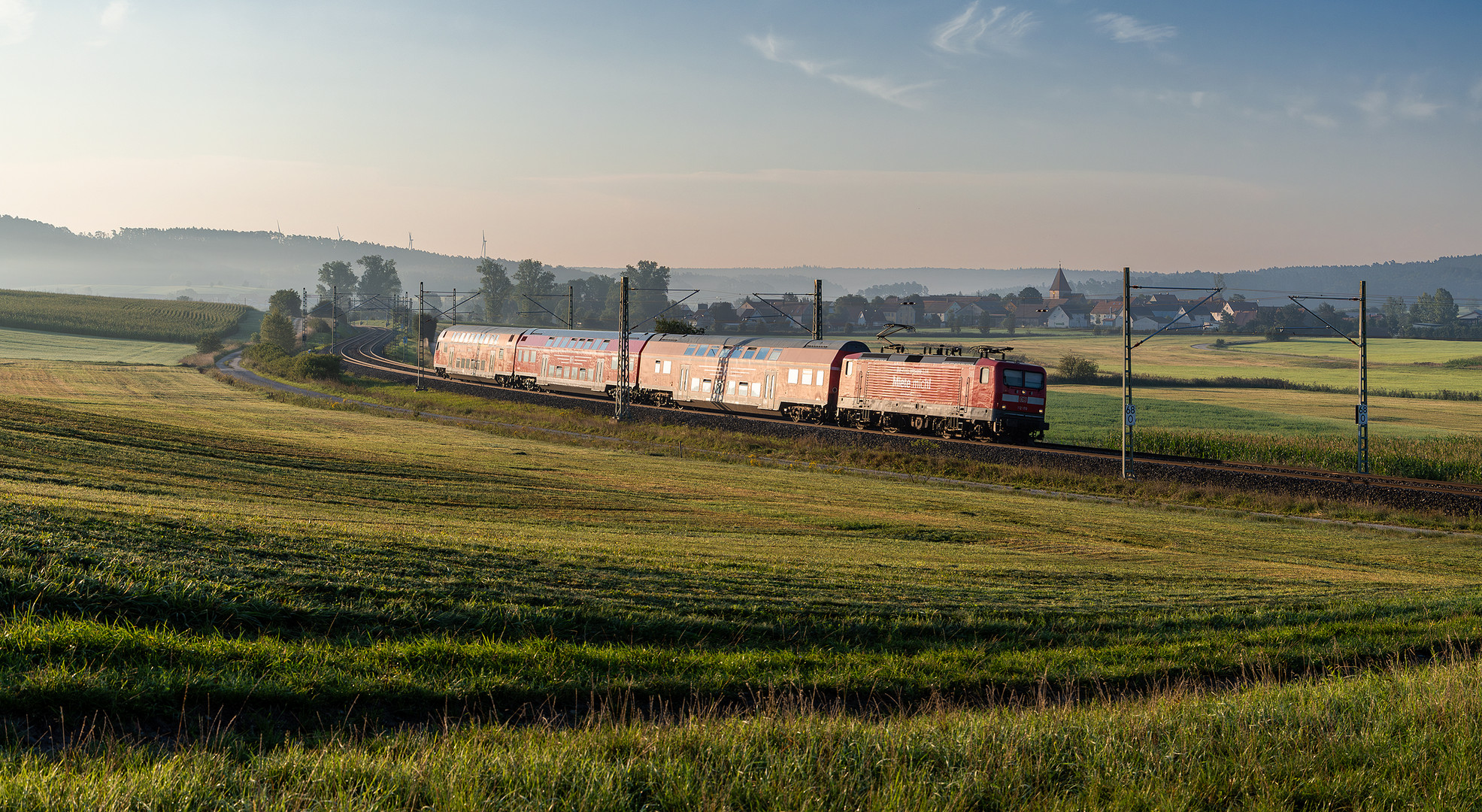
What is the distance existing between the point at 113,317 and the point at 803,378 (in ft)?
449

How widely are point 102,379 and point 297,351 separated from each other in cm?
5420

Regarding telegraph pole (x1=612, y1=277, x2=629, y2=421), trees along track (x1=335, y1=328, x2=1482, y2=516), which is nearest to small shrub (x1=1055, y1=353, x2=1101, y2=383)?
trees along track (x1=335, y1=328, x2=1482, y2=516)

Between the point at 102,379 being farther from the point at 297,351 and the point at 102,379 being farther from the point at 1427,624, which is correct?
the point at 1427,624

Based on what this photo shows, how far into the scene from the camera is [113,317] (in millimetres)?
143875

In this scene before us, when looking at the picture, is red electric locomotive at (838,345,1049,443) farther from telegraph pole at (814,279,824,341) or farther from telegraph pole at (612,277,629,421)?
telegraph pole at (612,277,629,421)

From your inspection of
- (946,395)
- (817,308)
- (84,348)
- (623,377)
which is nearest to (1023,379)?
(946,395)

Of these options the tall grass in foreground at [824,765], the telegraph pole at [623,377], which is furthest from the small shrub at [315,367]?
the tall grass in foreground at [824,765]

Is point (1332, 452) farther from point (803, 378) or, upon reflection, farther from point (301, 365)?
point (301, 365)

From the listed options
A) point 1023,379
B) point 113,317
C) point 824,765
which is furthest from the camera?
point 113,317

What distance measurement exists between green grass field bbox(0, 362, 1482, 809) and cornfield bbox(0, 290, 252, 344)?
13983 cm

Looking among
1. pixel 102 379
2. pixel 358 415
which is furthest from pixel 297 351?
pixel 358 415

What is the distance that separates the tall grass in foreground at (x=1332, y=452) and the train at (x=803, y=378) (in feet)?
21.6

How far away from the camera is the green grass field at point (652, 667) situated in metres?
5.70

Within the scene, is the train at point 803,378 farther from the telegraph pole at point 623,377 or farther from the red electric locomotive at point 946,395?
the telegraph pole at point 623,377
